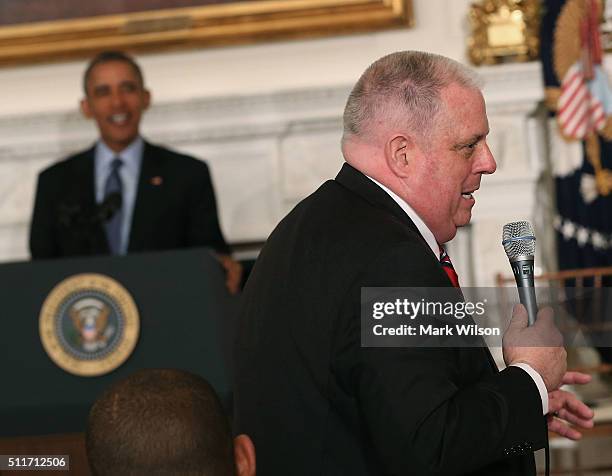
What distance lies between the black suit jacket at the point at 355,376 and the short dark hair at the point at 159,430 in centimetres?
Answer: 30

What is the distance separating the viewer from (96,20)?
6707mm

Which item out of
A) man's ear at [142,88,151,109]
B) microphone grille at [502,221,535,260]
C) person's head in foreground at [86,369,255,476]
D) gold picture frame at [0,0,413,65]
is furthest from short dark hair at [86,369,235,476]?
gold picture frame at [0,0,413,65]

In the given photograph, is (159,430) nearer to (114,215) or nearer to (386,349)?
(386,349)

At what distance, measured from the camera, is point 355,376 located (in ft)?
6.81

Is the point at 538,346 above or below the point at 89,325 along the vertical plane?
above

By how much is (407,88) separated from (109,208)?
2791 mm

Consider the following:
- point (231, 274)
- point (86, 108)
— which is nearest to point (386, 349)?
point (231, 274)

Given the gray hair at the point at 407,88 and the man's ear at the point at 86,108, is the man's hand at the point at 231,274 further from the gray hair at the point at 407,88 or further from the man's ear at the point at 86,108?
the gray hair at the point at 407,88

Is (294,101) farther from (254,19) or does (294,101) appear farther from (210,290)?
(210,290)

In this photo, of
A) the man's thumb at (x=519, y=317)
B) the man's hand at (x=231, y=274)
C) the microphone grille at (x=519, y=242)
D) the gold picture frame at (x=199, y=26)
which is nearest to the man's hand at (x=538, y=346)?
the man's thumb at (x=519, y=317)

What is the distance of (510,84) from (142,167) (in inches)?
83.6

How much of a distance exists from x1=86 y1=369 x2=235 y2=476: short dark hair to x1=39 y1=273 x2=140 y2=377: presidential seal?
242cm

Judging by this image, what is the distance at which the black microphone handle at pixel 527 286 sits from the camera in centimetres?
224

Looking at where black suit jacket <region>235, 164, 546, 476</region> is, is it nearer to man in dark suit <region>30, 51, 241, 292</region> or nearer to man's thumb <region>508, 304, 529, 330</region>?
man's thumb <region>508, 304, 529, 330</region>
